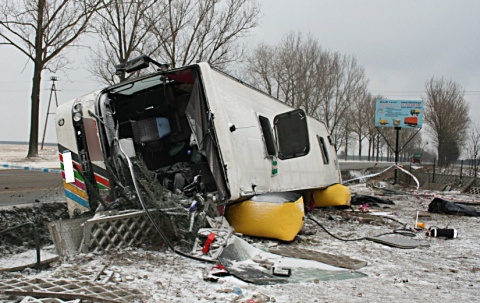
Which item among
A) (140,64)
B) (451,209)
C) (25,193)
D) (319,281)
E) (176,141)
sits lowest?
(451,209)

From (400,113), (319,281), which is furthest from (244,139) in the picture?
(400,113)

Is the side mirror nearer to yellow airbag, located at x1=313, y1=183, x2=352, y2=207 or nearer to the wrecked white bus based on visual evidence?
the wrecked white bus

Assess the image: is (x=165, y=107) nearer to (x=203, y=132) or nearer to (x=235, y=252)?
(x=203, y=132)

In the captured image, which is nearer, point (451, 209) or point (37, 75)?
point (451, 209)

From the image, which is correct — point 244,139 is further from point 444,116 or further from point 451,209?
point 444,116

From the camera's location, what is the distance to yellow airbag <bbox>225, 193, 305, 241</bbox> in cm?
457

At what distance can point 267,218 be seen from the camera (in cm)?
458

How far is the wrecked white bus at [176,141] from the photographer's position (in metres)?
4.37

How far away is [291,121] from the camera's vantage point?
5031 mm

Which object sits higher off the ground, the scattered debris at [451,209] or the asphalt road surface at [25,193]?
the asphalt road surface at [25,193]

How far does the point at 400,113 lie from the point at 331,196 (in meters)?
14.6

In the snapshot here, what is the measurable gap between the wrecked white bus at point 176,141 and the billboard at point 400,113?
1664 centimetres

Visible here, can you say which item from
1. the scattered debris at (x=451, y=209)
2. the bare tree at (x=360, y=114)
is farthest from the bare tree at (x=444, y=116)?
the scattered debris at (x=451, y=209)

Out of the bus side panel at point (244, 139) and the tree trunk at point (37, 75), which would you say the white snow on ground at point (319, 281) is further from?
the tree trunk at point (37, 75)
